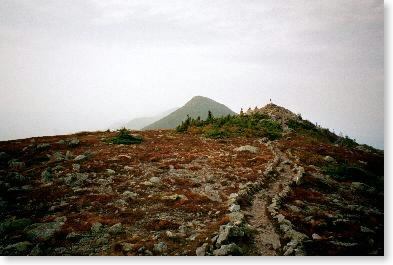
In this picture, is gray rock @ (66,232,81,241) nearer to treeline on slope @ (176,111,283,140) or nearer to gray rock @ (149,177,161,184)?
gray rock @ (149,177,161,184)

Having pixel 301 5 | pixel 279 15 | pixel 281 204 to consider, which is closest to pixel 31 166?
pixel 281 204

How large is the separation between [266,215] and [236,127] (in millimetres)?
15834

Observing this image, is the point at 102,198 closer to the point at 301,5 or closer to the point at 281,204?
the point at 281,204

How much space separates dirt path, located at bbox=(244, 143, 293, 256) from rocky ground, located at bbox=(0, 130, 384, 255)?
0.10 ft

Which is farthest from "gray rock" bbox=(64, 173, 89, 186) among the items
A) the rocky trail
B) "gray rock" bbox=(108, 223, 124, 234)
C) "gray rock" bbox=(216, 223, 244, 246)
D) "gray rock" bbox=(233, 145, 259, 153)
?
"gray rock" bbox=(233, 145, 259, 153)

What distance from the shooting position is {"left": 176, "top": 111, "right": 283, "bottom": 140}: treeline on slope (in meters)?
23.7

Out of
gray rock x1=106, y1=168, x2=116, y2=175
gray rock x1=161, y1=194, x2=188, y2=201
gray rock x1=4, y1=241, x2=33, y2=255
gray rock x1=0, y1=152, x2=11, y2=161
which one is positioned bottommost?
gray rock x1=4, y1=241, x2=33, y2=255

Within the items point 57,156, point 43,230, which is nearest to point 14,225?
point 43,230

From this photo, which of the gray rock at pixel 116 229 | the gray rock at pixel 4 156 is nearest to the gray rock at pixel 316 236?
the gray rock at pixel 116 229

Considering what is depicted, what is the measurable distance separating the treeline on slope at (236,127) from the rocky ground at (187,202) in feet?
18.7

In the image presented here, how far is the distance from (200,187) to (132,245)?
4703 mm

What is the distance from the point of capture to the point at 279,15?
44.4ft

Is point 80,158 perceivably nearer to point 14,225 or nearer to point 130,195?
point 130,195

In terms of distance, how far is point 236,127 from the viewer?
1006 inches
